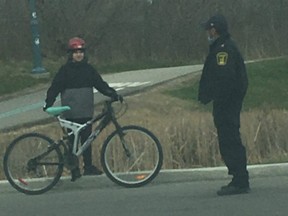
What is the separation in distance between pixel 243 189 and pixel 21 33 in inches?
945

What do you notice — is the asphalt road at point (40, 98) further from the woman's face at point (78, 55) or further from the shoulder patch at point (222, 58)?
the shoulder patch at point (222, 58)

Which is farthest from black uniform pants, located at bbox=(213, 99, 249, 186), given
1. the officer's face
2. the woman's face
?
the woman's face

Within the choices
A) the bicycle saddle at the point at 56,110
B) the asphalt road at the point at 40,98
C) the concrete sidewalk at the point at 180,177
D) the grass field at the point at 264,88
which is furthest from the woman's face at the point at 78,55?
the grass field at the point at 264,88

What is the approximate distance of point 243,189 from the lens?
899 centimetres

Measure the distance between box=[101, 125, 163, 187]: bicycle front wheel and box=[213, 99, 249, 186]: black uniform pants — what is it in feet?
3.11

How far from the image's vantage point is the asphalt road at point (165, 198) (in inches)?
328

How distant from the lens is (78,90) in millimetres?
9953

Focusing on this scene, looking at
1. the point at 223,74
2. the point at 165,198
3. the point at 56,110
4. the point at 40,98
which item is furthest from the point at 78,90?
the point at 40,98

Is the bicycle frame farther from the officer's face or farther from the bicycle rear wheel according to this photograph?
the officer's face

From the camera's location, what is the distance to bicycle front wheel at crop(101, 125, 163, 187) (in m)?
9.72

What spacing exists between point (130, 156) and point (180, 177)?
1.98ft

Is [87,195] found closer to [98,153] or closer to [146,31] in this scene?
[98,153]

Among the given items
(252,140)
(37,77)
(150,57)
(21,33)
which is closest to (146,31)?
(150,57)

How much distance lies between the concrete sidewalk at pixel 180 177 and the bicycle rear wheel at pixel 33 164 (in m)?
0.22
